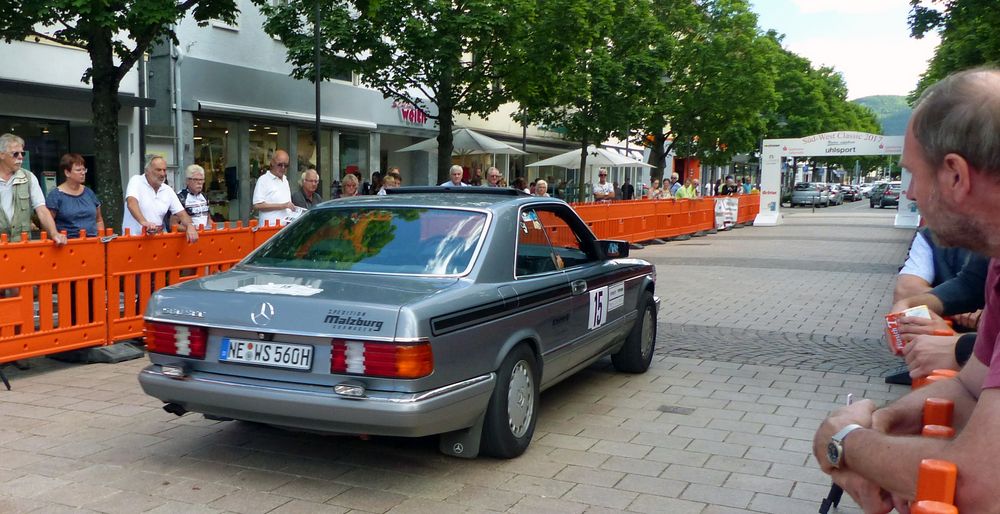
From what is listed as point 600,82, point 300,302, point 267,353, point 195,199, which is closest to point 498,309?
point 300,302

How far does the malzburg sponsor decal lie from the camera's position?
4105 millimetres

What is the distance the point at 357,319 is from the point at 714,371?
168 inches

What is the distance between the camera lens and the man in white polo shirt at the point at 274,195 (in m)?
9.92

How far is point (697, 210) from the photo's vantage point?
2584 centimetres

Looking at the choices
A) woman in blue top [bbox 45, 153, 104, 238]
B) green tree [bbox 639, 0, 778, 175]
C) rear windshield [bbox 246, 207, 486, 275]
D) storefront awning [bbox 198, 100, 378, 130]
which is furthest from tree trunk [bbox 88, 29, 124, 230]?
green tree [bbox 639, 0, 778, 175]

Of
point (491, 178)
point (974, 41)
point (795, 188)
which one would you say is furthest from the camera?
point (795, 188)

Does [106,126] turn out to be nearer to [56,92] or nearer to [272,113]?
[56,92]

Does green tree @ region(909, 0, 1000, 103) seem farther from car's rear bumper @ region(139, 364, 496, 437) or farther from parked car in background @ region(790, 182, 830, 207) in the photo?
parked car in background @ region(790, 182, 830, 207)

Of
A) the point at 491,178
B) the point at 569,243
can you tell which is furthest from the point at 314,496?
the point at 491,178

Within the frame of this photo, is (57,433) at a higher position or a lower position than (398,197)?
lower

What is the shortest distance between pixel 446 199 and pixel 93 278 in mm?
3487

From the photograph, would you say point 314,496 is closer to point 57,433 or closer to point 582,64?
point 57,433

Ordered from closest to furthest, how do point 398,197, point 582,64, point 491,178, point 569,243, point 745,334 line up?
point 398,197
point 569,243
point 745,334
point 491,178
point 582,64

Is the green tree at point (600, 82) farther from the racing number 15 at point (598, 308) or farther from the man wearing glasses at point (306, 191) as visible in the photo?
the racing number 15 at point (598, 308)
